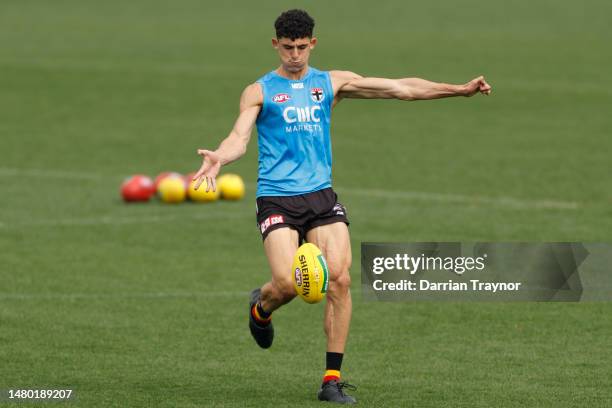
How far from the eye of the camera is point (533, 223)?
839 inches

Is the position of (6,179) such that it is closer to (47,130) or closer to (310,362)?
(47,130)

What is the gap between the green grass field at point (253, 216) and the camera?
1298cm

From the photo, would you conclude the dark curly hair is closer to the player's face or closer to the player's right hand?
the player's face

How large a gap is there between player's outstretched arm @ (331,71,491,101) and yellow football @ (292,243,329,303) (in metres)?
1.63

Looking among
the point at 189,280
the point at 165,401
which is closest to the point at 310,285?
the point at 165,401

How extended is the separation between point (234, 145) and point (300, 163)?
74 cm

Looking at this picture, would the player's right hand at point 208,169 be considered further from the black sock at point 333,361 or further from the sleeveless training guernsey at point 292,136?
the black sock at point 333,361

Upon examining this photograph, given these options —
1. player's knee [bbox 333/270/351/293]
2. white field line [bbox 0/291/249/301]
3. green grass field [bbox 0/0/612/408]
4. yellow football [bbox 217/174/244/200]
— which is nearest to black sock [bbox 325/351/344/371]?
green grass field [bbox 0/0/612/408]

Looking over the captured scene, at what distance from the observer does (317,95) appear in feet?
40.5

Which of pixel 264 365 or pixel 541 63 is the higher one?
pixel 541 63

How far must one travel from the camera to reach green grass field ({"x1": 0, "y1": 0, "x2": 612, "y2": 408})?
42.6ft

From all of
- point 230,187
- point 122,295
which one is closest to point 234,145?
point 122,295

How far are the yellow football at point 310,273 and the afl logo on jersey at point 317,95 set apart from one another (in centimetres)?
137

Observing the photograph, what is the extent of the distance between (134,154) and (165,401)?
18202mm
